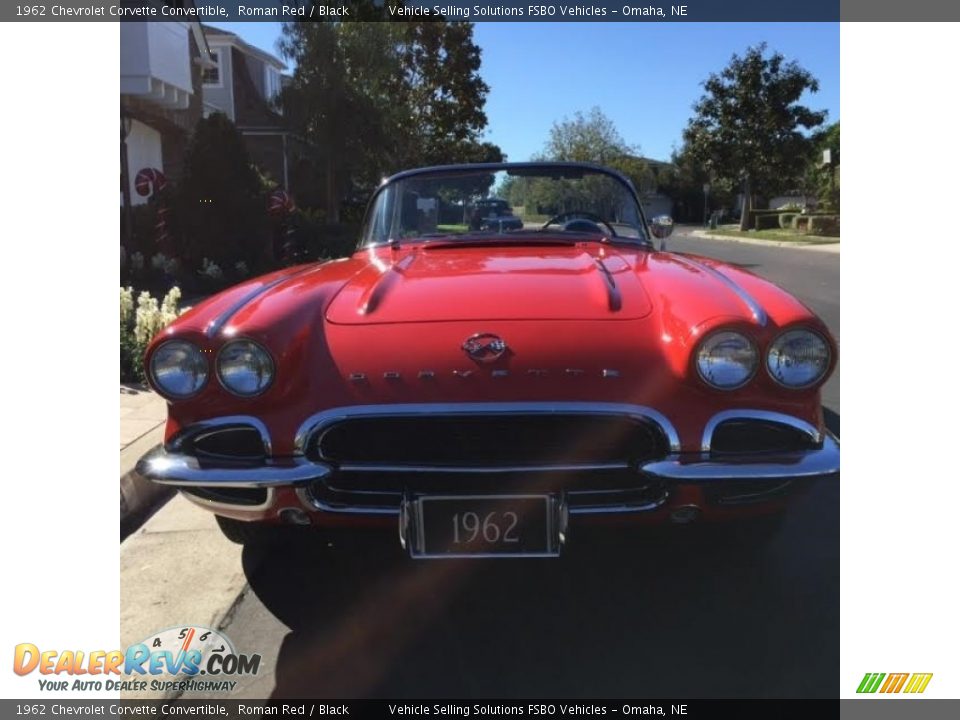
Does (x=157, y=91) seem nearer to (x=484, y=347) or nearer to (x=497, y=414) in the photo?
(x=484, y=347)

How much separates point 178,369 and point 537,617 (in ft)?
4.45

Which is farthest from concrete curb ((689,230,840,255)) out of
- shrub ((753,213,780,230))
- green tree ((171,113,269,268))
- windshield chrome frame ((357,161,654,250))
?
windshield chrome frame ((357,161,654,250))

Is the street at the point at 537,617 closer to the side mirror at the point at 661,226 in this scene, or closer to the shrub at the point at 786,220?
the side mirror at the point at 661,226

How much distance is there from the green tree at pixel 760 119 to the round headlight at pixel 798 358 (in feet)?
99.6

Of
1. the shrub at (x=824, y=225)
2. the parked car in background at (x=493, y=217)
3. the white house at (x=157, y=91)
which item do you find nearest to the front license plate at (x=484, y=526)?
the parked car in background at (x=493, y=217)

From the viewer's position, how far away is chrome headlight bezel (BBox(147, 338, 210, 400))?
2.46 metres

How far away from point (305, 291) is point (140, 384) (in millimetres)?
3511

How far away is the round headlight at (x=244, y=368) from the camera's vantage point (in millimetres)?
2420

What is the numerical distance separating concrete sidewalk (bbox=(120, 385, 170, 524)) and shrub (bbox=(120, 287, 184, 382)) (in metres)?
0.18

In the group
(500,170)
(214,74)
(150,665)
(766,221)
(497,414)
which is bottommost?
(150,665)

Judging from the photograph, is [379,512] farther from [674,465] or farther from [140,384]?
[140,384]

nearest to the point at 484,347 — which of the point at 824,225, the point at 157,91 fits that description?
the point at 157,91
